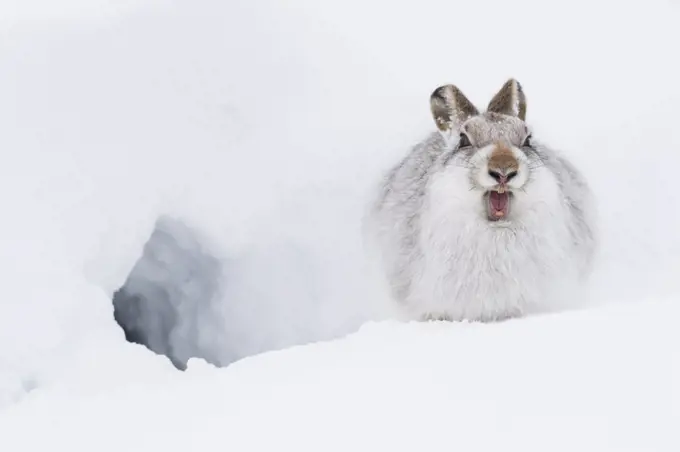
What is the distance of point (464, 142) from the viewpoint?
3.53m

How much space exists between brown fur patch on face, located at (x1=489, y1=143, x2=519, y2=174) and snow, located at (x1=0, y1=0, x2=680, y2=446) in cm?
56

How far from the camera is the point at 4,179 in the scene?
12.1ft

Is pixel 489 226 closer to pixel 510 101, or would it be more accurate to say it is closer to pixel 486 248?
pixel 486 248

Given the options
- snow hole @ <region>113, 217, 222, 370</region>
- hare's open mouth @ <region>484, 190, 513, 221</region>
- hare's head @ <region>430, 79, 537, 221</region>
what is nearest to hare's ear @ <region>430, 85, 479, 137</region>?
hare's head @ <region>430, 79, 537, 221</region>

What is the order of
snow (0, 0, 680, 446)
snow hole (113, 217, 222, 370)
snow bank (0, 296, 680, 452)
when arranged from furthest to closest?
snow hole (113, 217, 222, 370) → snow (0, 0, 680, 446) → snow bank (0, 296, 680, 452)

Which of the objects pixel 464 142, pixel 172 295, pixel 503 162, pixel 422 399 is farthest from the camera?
pixel 172 295

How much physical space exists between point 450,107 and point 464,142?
247mm

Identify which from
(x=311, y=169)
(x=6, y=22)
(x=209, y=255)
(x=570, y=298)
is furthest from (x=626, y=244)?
(x=6, y=22)

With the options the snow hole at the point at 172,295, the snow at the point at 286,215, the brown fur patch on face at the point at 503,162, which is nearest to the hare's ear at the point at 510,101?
the brown fur patch on face at the point at 503,162

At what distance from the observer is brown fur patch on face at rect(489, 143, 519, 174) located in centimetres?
316

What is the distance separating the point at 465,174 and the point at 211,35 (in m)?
2.00

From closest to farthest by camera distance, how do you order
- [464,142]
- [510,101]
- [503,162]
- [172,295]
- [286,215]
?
[503,162] < [464,142] < [510,101] < [286,215] < [172,295]

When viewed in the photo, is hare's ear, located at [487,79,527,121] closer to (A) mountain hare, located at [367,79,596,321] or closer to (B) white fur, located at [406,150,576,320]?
(A) mountain hare, located at [367,79,596,321]

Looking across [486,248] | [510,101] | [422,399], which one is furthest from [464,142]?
[422,399]
